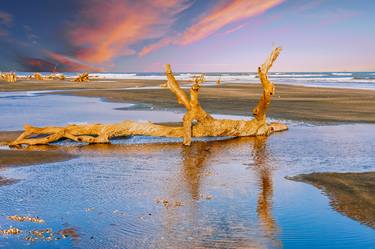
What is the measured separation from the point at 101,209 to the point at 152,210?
2.93ft

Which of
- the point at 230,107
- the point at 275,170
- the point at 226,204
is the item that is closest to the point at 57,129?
the point at 275,170

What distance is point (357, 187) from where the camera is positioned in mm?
9297

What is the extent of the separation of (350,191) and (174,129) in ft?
24.5

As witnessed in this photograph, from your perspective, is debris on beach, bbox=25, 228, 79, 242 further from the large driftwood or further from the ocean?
the ocean

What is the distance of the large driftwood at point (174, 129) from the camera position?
14945mm

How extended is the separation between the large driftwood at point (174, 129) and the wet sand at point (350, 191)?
5607mm

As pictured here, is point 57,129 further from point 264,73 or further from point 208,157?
point 264,73

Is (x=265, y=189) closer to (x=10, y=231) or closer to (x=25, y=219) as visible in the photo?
(x=25, y=219)

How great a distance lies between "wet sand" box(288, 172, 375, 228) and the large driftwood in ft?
18.4

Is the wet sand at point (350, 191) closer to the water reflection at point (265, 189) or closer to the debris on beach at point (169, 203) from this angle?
the water reflection at point (265, 189)

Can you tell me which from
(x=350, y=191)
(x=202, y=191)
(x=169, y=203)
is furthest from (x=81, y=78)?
(x=350, y=191)

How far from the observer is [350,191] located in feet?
29.7

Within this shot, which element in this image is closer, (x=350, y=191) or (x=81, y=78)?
(x=350, y=191)

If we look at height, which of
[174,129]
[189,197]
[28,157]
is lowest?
[189,197]
